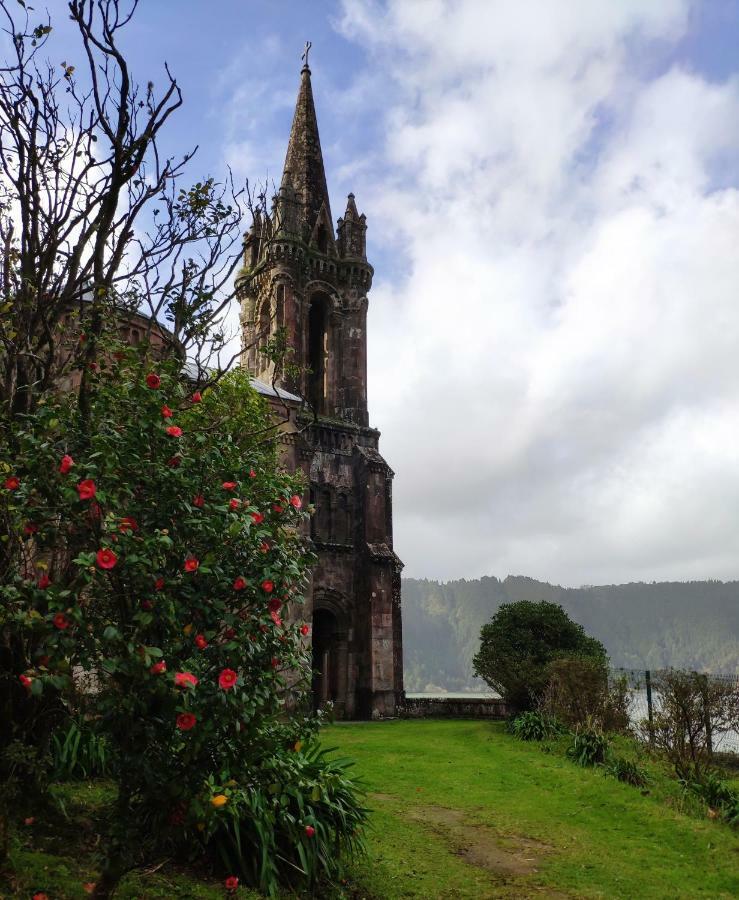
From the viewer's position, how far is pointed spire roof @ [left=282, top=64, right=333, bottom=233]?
121ft

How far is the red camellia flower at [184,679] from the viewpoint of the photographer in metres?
4.16

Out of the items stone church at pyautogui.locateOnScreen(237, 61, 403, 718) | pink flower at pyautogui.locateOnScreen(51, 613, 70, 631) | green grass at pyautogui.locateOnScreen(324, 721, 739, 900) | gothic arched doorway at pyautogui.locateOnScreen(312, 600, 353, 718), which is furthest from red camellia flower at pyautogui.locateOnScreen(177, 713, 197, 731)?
gothic arched doorway at pyautogui.locateOnScreen(312, 600, 353, 718)

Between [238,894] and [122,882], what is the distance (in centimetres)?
99

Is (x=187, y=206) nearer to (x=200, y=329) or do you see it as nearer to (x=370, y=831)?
(x=200, y=329)

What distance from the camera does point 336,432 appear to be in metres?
31.4

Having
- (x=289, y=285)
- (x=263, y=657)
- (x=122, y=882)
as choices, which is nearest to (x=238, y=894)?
(x=122, y=882)

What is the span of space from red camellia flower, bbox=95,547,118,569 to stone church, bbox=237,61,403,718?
56.0ft

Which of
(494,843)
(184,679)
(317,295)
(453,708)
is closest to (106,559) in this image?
(184,679)

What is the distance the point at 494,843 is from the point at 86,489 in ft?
23.4

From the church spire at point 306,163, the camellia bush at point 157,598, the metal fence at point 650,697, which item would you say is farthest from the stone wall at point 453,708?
the camellia bush at point 157,598

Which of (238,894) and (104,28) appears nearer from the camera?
(238,894)

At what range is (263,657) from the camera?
5.04 metres

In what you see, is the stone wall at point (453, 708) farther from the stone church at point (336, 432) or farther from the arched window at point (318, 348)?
the arched window at point (318, 348)

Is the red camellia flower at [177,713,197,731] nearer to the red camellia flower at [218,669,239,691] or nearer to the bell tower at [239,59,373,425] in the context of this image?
the red camellia flower at [218,669,239,691]
